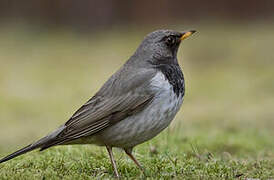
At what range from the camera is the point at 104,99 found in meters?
6.84

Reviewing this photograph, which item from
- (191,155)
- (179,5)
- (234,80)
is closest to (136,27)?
(179,5)

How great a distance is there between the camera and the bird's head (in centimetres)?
723

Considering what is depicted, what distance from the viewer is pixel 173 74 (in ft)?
22.5

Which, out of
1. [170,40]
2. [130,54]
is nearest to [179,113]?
[130,54]

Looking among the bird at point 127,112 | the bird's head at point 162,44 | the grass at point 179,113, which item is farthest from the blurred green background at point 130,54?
the bird at point 127,112

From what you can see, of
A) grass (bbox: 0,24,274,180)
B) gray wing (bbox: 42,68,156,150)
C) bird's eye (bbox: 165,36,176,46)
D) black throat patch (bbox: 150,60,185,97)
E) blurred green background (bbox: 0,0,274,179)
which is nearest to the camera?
gray wing (bbox: 42,68,156,150)

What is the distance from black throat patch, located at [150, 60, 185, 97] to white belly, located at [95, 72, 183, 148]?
8cm

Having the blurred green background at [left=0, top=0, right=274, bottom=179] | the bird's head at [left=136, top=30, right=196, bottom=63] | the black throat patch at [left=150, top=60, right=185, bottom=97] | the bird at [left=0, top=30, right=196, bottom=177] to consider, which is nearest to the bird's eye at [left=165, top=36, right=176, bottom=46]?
the bird's head at [left=136, top=30, right=196, bottom=63]

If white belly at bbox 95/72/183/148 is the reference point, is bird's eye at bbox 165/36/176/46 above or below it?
above

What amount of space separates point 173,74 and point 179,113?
6.80 meters

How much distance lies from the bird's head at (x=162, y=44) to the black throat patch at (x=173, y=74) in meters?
0.16

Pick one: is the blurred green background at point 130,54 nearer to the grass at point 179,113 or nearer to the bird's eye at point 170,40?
the grass at point 179,113

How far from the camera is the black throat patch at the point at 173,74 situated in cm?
670

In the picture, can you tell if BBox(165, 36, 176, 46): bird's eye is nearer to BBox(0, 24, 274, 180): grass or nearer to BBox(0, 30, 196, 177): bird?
BBox(0, 30, 196, 177): bird
